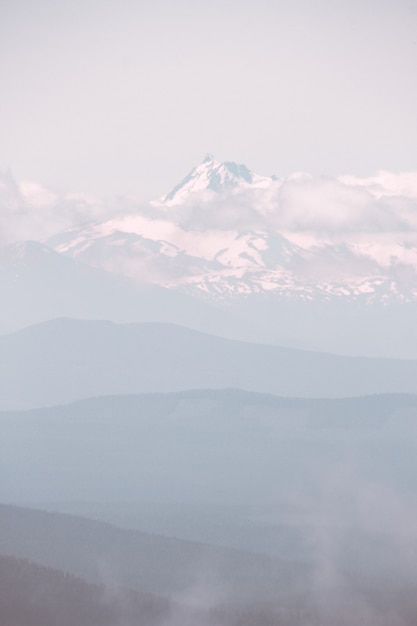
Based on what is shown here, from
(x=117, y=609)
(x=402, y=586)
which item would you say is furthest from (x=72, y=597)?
(x=402, y=586)

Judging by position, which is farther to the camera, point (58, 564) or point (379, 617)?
point (58, 564)

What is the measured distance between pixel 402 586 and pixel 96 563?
43824 mm

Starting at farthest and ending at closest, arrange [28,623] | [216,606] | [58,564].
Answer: [58,564] < [216,606] < [28,623]

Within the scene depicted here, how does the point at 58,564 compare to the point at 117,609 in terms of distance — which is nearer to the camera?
the point at 117,609

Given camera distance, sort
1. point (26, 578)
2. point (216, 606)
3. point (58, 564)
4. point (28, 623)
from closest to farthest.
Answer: point (28, 623)
point (26, 578)
point (216, 606)
point (58, 564)

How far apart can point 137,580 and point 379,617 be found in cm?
4751

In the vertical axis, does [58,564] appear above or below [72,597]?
below

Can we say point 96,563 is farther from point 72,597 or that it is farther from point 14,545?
point 72,597

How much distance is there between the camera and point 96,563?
652 ft

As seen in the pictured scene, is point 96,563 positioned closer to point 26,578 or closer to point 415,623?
point 26,578

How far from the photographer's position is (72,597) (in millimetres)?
163250

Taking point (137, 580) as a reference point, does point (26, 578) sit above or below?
above

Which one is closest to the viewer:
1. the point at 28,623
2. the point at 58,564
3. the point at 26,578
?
the point at 28,623

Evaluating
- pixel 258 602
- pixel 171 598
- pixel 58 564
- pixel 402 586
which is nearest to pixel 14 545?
pixel 58 564
